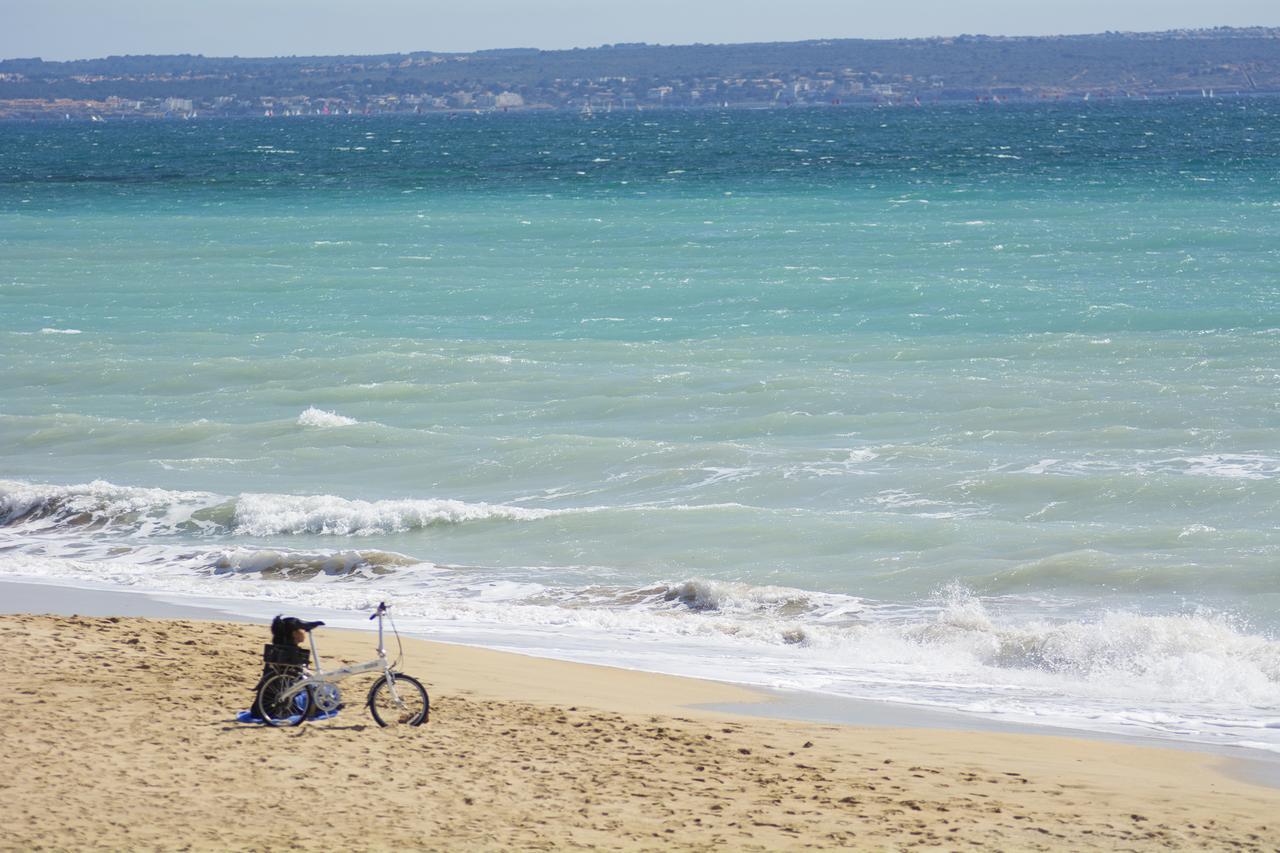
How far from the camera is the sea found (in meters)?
13.7

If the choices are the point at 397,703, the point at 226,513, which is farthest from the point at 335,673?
the point at 226,513

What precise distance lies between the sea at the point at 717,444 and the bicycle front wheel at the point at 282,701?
3.70 m

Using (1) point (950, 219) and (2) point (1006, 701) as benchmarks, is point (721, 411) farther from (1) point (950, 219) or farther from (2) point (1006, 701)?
(1) point (950, 219)

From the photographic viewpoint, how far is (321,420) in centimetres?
2275

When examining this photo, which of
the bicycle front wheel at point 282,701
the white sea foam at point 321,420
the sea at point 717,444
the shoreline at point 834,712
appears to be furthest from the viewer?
the white sea foam at point 321,420

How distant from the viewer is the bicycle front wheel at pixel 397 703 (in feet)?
32.0

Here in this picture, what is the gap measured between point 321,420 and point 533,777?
47.6 ft

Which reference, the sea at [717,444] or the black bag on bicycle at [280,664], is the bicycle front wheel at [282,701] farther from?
the sea at [717,444]

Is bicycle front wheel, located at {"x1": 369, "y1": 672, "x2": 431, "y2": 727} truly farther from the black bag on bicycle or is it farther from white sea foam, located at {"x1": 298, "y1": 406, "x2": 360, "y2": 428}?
white sea foam, located at {"x1": 298, "y1": 406, "x2": 360, "y2": 428}

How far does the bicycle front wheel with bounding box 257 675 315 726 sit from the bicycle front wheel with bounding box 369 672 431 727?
425mm

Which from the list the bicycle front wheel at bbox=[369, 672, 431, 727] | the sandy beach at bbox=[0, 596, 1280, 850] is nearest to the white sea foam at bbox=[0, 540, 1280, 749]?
the sandy beach at bbox=[0, 596, 1280, 850]

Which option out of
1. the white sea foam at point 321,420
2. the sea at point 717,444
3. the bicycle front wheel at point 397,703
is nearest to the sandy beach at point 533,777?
the bicycle front wheel at point 397,703

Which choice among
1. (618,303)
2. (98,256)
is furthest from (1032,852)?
(98,256)

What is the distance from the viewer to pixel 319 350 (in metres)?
28.8
